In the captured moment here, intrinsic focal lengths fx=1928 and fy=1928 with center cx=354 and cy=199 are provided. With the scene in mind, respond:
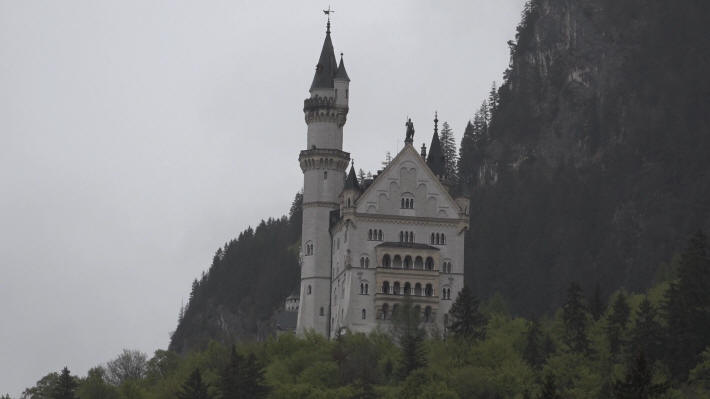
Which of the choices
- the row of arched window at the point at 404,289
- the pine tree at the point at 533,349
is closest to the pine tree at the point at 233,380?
the pine tree at the point at 533,349

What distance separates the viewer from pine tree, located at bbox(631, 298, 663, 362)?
102m

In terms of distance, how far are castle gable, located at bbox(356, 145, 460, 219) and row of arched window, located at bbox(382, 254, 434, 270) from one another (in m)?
3.04

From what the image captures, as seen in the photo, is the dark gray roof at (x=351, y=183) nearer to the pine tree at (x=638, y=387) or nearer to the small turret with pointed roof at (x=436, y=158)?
the small turret with pointed roof at (x=436, y=158)

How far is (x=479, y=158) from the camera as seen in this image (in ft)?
641

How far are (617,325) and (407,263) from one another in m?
22.2

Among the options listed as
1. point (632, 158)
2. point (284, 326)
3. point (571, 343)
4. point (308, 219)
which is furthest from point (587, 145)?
point (571, 343)

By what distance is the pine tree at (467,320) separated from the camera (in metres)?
115

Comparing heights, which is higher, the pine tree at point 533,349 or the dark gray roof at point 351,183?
the dark gray roof at point 351,183

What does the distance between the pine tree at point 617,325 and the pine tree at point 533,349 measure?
4070mm

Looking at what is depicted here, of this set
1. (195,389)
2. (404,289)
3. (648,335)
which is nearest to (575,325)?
(648,335)

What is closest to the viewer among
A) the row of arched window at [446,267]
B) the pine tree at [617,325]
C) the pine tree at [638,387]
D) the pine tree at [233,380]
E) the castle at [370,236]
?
the pine tree at [638,387]

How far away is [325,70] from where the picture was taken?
13638 centimetres

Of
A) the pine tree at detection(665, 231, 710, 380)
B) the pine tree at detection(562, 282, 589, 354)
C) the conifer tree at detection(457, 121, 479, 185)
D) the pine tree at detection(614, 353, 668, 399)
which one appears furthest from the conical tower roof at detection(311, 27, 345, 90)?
the pine tree at detection(614, 353, 668, 399)

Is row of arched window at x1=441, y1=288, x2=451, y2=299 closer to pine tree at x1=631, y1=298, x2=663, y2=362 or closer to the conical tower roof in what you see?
the conical tower roof
